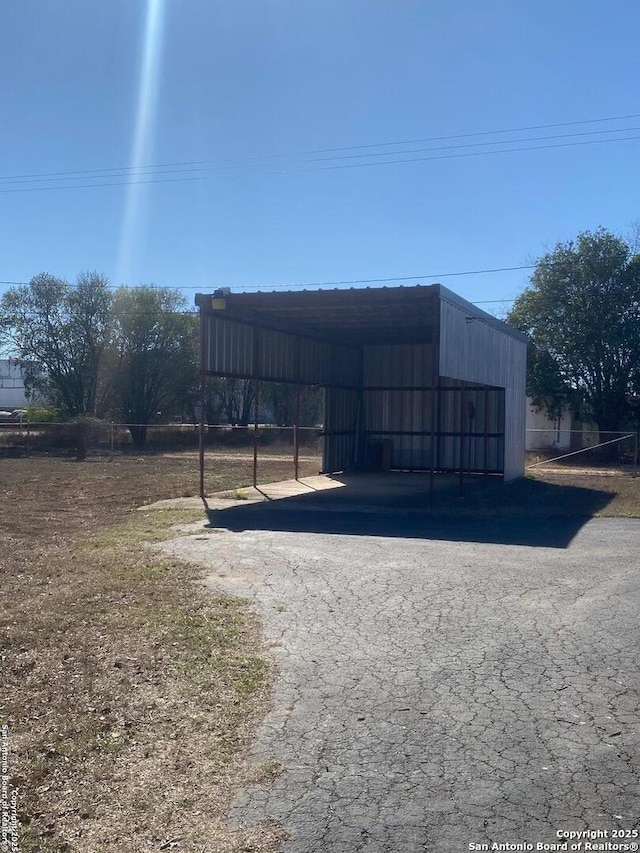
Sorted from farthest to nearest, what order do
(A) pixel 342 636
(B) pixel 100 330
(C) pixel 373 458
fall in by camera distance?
A: (B) pixel 100 330 → (C) pixel 373 458 → (A) pixel 342 636

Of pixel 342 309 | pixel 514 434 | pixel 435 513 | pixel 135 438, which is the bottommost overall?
pixel 435 513

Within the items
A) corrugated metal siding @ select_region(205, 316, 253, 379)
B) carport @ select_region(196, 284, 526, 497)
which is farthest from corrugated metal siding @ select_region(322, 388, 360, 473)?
corrugated metal siding @ select_region(205, 316, 253, 379)

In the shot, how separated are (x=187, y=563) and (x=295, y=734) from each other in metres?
5.97

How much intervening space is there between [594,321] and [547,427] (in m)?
5.96

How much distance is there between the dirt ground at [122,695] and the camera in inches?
167

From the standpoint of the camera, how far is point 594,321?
3588 centimetres

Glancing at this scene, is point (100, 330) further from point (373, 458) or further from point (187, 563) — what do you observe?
point (187, 563)

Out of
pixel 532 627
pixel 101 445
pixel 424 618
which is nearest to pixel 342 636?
pixel 424 618

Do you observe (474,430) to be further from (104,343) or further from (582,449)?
(104,343)

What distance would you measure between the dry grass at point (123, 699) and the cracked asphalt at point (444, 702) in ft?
0.79

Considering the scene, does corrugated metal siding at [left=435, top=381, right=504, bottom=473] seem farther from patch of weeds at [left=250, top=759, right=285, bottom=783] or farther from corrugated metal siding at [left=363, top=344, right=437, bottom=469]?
patch of weeds at [left=250, top=759, right=285, bottom=783]

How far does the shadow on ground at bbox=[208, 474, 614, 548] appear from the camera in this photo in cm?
1425

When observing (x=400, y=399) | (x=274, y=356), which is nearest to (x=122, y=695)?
(x=274, y=356)

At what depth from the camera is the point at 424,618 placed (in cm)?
819
